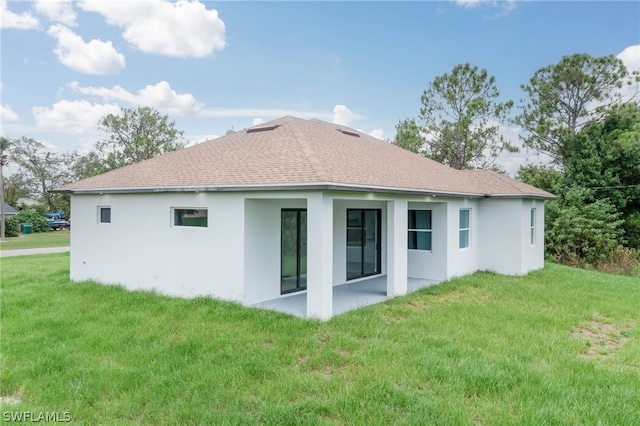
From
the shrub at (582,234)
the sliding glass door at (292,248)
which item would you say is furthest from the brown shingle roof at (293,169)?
the shrub at (582,234)

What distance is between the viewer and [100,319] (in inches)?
293

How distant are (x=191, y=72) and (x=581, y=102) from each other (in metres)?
22.7

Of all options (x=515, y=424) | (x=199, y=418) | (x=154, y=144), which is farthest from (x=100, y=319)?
(x=154, y=144)

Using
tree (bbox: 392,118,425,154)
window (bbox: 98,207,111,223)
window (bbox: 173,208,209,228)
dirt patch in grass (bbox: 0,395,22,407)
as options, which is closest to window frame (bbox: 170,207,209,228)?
window (bbox: 173,208,209,228)

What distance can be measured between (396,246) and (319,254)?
2842 mm

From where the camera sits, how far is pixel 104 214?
35.6 feet

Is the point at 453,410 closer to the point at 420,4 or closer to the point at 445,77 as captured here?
the point at 420,4

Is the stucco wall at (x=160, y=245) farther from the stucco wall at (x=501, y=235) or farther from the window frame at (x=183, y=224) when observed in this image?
the stucco wall at (x=501, y=235)

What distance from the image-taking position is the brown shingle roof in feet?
26.4

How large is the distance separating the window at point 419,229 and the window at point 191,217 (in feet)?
22.0

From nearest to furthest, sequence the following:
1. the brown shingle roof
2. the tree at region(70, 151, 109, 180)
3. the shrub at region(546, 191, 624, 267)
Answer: the brown shingle roof, the shrub at region(546, 191, 624, 267), the tree at region(70, 151, 109, 180)

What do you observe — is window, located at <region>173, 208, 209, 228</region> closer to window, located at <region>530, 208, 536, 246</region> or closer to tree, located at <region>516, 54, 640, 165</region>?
window, located at <region>530, 208, 536, 246</region>

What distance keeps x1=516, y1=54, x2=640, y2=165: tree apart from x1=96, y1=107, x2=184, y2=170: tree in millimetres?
24712

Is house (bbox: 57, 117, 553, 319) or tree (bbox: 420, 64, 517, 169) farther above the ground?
tree (bbox: 420, 64, 517, 169)
